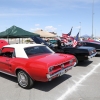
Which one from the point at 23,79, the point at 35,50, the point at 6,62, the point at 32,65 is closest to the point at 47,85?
the point at 23,79

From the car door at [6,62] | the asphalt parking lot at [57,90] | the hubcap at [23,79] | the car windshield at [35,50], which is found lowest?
the asphalt parking lot at [57,90]

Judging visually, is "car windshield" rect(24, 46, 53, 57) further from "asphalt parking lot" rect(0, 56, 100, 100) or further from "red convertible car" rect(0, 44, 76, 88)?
"asphalt parking lot" rect(0, 56, 100, 100)

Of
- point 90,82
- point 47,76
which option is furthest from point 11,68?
point 90,82

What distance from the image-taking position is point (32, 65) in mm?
4461

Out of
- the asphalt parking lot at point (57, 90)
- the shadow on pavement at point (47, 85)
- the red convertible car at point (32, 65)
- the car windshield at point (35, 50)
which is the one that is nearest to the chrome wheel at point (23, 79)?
the red convertible car at point (32, 65)

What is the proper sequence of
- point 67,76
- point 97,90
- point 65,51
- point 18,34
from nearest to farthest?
point 97,90, point 67,76, point 65,51, point 18,34

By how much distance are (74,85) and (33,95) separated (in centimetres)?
157

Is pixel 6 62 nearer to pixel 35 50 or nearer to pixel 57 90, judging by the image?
pixel 35 50

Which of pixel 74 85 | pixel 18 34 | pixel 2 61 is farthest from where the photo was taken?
pixel 18 34

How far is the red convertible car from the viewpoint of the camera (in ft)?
14.1

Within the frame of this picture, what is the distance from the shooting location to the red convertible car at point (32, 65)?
14.1ft

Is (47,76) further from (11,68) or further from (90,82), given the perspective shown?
(90,82)

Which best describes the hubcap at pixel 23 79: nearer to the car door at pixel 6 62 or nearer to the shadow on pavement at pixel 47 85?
the shadow on pavement at pixel 47 85

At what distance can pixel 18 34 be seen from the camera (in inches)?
452
